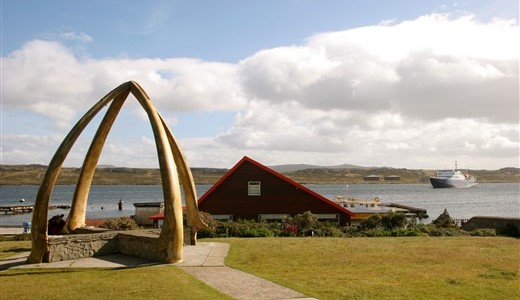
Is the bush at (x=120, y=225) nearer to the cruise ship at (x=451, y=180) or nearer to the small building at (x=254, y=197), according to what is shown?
the small building at (x=254, y=197)

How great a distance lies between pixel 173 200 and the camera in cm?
1566

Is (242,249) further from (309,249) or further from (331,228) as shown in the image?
(331,228)

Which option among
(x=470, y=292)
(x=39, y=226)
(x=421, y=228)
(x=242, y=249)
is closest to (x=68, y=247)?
(x=39, y=226)

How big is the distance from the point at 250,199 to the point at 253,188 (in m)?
0.79

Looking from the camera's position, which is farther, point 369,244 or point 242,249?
point 369,244

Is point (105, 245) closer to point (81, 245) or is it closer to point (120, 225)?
point (81, 245)

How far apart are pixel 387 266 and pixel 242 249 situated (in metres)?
5.85

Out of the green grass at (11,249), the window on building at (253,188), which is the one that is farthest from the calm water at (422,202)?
the green grass at (11,249)

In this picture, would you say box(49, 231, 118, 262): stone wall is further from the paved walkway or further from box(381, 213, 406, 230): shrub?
box(381, 213, 406, 230): shrub

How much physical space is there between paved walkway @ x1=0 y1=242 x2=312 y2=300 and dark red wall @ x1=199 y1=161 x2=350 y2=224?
44.8ft

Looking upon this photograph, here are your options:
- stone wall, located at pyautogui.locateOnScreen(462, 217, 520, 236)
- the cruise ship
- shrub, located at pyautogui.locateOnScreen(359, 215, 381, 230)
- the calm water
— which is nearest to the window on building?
shrub, located at pyautogui.locateOnScreen(359, 215, 381, 230)

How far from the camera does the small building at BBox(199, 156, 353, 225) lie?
1342 inches

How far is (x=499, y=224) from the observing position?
27578mm

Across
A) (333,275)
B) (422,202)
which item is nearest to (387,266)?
(333,275)
